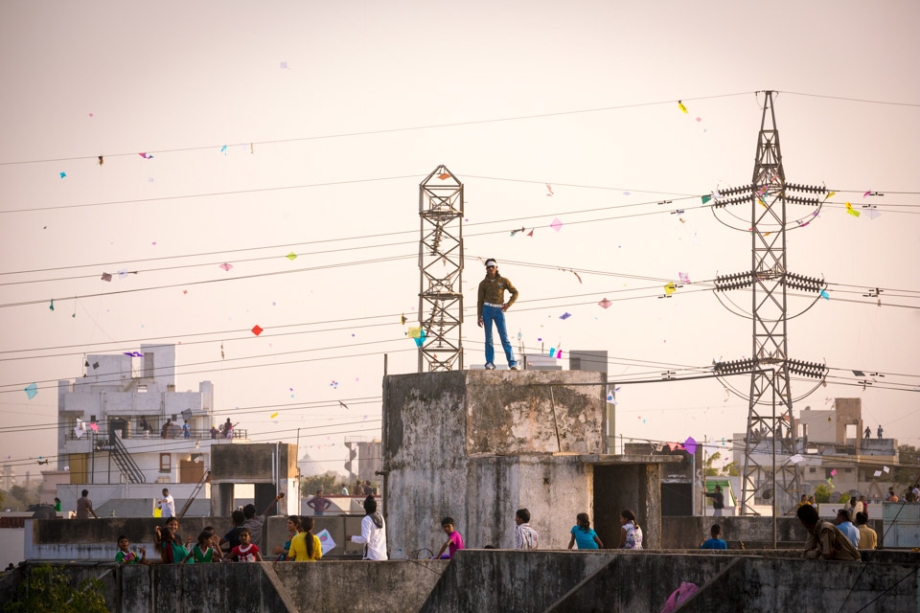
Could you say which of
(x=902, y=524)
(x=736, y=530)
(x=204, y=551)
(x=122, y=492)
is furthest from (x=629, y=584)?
(x=122, y=492)

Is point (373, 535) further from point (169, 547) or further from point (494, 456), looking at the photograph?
Answer: point (494, 456)

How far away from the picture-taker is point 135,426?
79.9 metres

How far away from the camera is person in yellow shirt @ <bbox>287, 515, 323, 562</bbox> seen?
17.2m

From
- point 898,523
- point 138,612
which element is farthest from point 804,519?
point 898,523

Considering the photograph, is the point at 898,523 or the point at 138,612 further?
the point at 898,523

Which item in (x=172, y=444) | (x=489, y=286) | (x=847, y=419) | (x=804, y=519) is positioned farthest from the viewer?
(x=847, y=419)

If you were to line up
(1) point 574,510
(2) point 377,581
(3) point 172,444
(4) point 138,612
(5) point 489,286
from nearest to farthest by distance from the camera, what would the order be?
(4) point 138,612, (2) point 377,581, (1) point 574,510, (5) point 489,286, (3) point 172,444

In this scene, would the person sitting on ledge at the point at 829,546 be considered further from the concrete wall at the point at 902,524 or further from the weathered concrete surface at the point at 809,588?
the concrete wall at the point at 902,524

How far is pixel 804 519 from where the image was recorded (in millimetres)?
12227

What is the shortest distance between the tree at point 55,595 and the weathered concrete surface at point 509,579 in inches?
152

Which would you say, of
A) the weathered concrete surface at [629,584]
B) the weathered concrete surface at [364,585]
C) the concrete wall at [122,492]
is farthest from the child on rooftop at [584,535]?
the concrete wall at [122,492]

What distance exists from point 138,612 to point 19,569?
1.52 metres

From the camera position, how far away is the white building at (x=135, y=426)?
242 ft

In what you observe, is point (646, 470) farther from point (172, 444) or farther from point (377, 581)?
point (172, 444)
